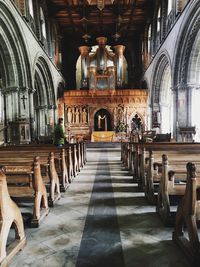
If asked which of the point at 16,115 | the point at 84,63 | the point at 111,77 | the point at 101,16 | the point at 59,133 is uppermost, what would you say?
the point at 101,16

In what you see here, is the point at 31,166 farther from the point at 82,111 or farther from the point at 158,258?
the point at 82,111

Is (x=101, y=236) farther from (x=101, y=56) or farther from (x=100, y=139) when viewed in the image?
(x=101, y=56)

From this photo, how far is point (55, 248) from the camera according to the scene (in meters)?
2.61

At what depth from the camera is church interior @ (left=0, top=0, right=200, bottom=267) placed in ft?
8.38

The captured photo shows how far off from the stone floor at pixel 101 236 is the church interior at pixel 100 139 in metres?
A: 0.02

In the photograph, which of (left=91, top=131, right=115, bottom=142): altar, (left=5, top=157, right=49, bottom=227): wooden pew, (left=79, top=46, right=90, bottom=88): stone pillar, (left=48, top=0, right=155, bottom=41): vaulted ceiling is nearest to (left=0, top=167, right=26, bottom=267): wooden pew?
(left=5, top=157, right=49, bottom=227): wooden pew

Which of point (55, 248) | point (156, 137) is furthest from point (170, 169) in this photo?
point (156, 137)

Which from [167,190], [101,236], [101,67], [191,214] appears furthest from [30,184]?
[101,67]

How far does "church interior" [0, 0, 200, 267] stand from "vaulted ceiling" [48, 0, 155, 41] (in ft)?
0.32

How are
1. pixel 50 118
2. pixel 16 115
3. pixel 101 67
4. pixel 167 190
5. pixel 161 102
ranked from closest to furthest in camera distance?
1. pixel 167 190
2. pixel 16 115
3. pixel 50 118
4. pixel 161 102
5. pixel 101 67

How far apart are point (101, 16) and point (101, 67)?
3610mm

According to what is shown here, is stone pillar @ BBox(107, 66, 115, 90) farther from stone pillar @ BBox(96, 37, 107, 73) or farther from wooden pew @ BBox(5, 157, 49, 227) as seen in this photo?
wooden pew @ BBox(5, 157, 49, 227)

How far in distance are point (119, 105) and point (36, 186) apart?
15.1 m

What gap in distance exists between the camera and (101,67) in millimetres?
18641
